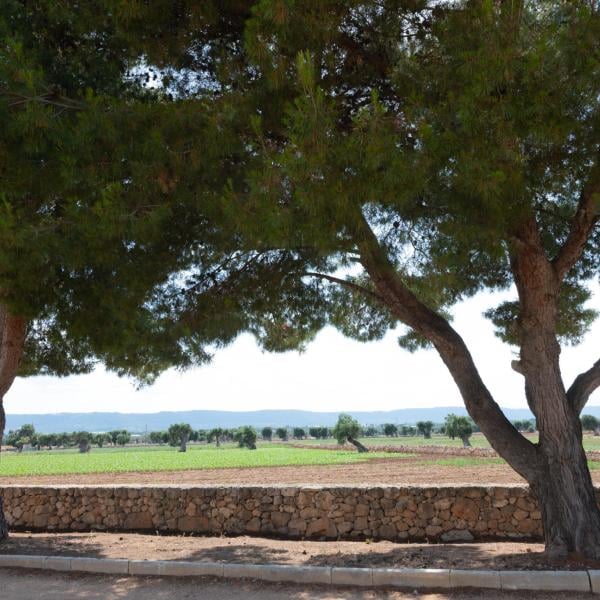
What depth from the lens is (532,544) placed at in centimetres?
802

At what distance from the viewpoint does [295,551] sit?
26.2ft

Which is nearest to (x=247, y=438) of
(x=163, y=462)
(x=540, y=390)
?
(x=163, y=462)

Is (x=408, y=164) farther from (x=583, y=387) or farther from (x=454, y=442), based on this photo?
(x=454, y=442)

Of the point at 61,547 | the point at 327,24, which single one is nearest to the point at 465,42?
the point at 327,24

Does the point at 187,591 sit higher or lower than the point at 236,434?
higher

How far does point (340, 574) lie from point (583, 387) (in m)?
3.18

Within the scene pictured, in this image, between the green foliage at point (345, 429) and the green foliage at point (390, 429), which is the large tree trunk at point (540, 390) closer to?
the green foliage at point (345, 429)

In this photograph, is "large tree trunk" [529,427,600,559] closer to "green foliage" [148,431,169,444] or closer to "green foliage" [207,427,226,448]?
"green foliage" [207,427,226,448]

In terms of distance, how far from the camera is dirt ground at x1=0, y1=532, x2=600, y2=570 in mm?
6594

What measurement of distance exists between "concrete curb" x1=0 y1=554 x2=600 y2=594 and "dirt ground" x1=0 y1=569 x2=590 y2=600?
0.35 ft

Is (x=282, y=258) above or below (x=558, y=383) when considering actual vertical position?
above

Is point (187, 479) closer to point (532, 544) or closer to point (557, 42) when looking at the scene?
point (532, 544)

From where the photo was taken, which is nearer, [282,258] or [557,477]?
[557,477]

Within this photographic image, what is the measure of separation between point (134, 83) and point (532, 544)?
24.0 feet
